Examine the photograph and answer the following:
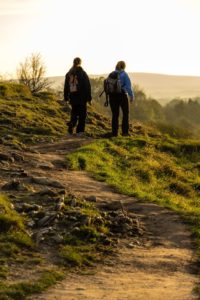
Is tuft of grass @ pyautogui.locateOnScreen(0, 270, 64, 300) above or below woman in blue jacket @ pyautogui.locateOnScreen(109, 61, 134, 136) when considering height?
below

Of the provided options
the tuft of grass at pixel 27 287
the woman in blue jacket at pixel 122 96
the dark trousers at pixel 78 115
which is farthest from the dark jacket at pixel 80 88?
the tuft of grass at pixel 27 287

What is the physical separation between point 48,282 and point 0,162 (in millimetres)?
6022

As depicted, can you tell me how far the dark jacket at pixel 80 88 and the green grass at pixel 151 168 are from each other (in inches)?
54.2

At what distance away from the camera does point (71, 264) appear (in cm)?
766

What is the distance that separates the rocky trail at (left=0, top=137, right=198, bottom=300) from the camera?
6.79 metres

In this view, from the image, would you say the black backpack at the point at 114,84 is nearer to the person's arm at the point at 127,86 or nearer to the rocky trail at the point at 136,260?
the person's arm at the point at 127,86

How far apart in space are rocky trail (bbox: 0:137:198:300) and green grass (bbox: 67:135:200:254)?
0.41m

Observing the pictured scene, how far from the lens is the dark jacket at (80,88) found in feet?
56.8

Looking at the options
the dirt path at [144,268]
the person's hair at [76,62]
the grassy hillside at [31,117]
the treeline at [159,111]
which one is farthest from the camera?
the treeline at [159,111]

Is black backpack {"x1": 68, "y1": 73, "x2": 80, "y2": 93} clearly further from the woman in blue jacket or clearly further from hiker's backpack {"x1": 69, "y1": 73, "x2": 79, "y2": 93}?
the woman in blue jacket

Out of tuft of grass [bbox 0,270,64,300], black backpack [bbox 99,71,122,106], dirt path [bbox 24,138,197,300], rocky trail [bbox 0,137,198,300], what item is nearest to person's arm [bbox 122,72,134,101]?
black backpack [bbox 99,71,122,106]

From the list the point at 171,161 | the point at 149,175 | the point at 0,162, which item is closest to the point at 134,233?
the point at 0,162

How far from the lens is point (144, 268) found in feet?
25.8

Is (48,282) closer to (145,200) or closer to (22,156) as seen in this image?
(145,200)
